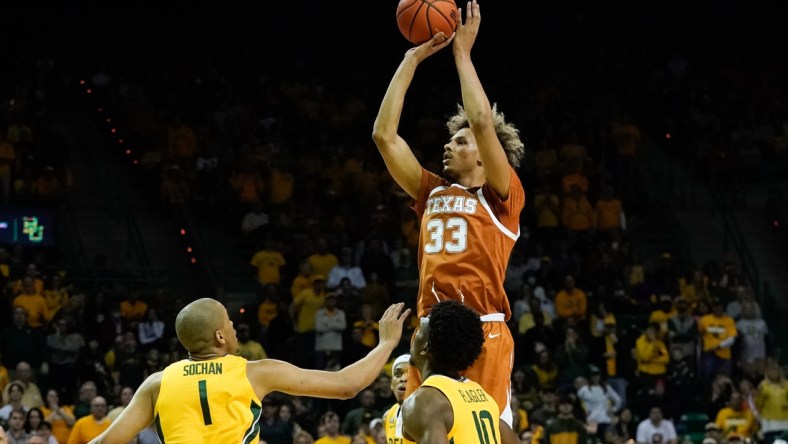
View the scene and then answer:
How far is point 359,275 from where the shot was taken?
1898cm

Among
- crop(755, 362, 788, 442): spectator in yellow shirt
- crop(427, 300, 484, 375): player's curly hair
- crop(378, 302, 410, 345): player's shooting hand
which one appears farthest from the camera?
crop(755, 362, 788, 442): spectator in yellow shirt

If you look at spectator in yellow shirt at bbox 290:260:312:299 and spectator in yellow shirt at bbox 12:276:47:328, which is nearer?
→ spectator in yellow shirt at bbox 12:276:47:328

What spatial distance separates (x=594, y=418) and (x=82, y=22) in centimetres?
1496

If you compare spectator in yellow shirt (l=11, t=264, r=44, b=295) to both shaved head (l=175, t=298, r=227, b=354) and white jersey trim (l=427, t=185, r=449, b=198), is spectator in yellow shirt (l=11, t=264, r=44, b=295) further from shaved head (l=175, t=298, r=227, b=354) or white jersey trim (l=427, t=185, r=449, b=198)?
shaved head (l=175, t=298, r=227, b=354)

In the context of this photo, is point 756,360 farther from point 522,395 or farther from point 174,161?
point 174,161

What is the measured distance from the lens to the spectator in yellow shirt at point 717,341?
1828cm


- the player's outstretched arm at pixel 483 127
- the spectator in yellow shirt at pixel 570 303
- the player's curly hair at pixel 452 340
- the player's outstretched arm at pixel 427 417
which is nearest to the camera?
the player's outstretched arm at pixel 427 417

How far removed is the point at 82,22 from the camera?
Result: 26.6 m

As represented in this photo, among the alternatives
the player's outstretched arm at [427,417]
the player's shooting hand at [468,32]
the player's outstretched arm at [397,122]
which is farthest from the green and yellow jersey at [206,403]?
the player's shooting hand at [468,32]

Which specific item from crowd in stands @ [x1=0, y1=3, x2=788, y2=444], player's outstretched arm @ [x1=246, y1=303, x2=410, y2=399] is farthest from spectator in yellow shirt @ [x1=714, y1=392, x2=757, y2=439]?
player's outstretched arm @ [x1=246, y1=303, x2=410, y2=399]

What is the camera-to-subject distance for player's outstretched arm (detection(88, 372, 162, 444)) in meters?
5.98

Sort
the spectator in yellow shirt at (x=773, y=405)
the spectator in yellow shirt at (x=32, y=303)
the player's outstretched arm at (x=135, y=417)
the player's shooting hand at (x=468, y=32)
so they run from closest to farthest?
the player's outstretched arm at (x=135, y=417) → the player's shooting hand at (x=468, y=32) → the spectator in yellow shirt at (x=773, y=405) → the spectator in yellow shirt at (x=32, y=303)

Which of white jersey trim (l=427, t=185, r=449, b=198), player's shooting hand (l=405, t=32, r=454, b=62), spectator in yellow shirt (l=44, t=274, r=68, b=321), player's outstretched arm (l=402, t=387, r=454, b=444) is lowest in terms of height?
player's outstretched arm (l=402, t=387, r=454, b=444)

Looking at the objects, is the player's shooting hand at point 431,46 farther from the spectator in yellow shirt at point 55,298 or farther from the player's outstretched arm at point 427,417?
the spectator in yellow shirt at point 55,298
